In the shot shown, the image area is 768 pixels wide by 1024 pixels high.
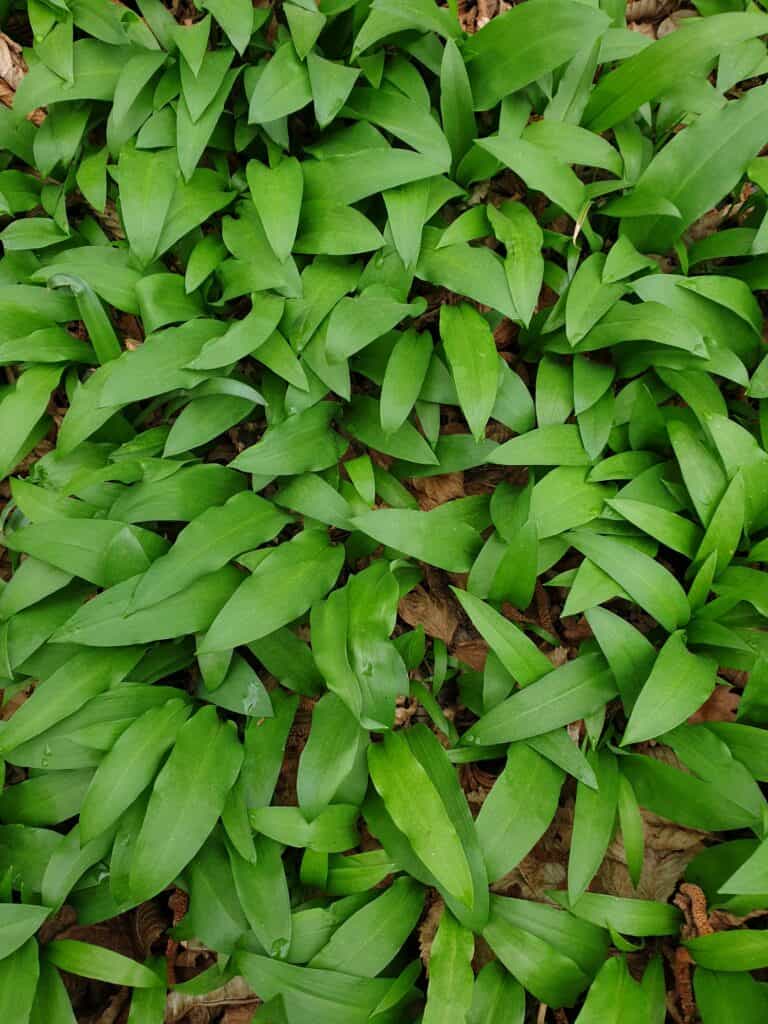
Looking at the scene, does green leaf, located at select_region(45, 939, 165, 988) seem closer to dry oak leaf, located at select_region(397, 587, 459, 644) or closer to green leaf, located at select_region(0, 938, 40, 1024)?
green leaf, located at select_region(0, 938, 40, 1024)

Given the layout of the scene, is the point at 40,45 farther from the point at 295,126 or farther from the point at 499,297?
the point at 499,297

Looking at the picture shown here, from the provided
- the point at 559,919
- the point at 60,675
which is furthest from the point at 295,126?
the point at 559,919

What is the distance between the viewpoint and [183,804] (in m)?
1.40

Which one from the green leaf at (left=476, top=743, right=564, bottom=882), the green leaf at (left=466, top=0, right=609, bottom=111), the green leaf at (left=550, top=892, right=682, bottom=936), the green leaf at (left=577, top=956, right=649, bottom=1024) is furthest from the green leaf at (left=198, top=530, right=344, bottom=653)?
the green leaf at (left=466, top=0, right=609, bottom=111)

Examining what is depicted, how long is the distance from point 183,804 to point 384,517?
68cm

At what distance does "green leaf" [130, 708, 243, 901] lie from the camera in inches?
53.6

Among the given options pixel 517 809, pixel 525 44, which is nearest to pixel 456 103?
pixel 525 44

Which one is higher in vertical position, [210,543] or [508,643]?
[210,543]

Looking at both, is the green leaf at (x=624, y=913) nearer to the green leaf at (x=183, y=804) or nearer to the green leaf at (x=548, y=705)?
the green leaf at (x=548, y=705)

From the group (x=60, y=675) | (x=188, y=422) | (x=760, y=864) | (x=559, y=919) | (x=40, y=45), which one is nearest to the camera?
(x=760, y=864)

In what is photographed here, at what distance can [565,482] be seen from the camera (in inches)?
64.2

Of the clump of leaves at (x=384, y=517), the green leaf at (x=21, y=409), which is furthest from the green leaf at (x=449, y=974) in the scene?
the green leaf at (x=21, y=409)

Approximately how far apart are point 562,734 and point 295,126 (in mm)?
1633

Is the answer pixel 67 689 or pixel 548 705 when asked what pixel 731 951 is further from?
pixel 67 689
